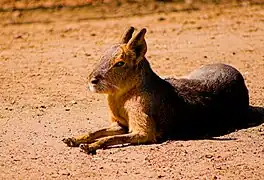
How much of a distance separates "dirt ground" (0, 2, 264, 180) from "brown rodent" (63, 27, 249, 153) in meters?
0.16

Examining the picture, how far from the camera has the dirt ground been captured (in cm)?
614

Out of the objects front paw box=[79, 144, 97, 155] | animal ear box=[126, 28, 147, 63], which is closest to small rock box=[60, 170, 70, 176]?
front paw box=[79, 144, 97, 155]

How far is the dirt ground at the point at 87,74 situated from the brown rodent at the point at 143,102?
0.52 ft

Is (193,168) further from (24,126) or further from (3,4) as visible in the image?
(3,4)

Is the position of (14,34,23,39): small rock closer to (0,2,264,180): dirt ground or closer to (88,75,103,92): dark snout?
(0,2,264,180): dirt ground

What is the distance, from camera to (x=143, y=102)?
22.1 ft

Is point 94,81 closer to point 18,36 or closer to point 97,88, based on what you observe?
point 97,88

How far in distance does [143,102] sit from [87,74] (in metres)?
2.55

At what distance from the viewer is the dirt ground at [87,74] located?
6.14 meters

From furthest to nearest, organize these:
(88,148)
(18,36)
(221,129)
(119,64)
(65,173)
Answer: (18,36), (221,129), (119,64), (88,148), (65,173)

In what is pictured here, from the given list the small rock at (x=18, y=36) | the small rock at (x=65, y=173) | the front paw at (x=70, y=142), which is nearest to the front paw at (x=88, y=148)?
the front paw at (x=70, y=142)

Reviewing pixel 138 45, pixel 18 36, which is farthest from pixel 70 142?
pixel 18 36

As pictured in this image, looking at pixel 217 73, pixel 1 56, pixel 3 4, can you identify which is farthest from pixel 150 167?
pixel 3 4

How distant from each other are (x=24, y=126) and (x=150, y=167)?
1615mm
